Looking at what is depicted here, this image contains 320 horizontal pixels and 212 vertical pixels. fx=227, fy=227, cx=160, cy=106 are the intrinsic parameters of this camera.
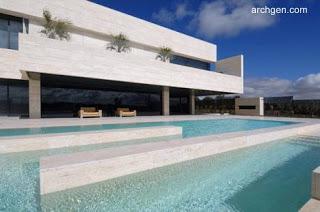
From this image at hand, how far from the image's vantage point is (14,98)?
15.7 metres

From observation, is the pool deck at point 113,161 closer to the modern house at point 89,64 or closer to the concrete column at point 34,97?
the modern house at point 89,64

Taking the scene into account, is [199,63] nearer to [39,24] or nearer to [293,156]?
[39,24]

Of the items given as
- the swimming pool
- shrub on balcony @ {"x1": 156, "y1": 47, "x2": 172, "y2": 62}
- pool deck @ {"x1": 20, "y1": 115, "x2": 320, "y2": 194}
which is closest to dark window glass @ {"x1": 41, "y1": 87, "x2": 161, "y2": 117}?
shrub on balcony @ {"x1": 156, "y1": 47, "x2": 172, "y2": 62}

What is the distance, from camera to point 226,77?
76.9ft

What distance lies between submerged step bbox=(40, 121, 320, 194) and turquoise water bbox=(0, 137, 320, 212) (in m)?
0.14

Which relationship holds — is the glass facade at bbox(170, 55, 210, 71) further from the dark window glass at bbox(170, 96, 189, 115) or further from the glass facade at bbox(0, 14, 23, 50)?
the glass facade at bbox(0, 14, 23, 50)

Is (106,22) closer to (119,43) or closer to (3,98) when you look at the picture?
(119,43)

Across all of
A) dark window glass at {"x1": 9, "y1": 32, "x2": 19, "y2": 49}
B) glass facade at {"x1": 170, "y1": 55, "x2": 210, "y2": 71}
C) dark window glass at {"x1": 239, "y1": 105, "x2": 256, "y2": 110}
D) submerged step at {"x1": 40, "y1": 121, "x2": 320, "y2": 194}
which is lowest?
submerged step at {"x1": 40, "y1": 121, "x2": 320, "y2": 194}

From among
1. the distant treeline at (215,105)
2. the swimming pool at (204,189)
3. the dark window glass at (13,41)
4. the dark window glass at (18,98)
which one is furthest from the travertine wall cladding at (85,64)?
the distant treeline at (215,105)

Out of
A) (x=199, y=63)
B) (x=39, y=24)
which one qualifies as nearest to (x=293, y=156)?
(x=39, y=24)

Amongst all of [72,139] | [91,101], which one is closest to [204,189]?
[72,139]

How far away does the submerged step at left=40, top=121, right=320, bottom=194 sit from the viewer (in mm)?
3766

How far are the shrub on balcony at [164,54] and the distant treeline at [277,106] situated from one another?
11.4 m

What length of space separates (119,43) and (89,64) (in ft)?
19.9
